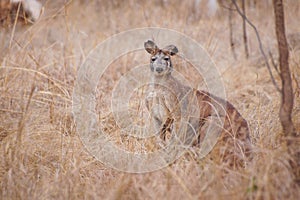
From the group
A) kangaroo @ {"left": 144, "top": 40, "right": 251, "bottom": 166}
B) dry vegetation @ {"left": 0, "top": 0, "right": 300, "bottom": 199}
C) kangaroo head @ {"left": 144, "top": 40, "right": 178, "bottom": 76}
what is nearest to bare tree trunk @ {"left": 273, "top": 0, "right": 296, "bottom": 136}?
dry vegetation @ {"left": 0, "top": 0, "right": 300, "bottom": 199}

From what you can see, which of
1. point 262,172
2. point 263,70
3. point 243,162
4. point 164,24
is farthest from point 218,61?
point 262,172

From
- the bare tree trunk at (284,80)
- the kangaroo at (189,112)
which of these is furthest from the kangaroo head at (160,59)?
the bare tree trunk at (284,80)

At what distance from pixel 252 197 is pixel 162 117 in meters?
1.43

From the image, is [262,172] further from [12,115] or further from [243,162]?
[12,115]

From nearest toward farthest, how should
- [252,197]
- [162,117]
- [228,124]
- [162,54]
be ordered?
[252,197], [228,124], [162,117], [162,54]

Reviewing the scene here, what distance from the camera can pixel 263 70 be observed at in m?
6.59

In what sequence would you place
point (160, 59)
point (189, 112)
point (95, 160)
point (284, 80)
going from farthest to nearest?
point (160, 59) → point (189, 112) → point (95, 160) → point (284, 80)

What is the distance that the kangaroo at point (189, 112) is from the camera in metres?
3.50

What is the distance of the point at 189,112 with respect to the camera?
3.87 m

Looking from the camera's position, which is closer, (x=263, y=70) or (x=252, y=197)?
(x=252, y=197)

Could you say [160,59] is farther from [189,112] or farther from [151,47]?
[189,112]

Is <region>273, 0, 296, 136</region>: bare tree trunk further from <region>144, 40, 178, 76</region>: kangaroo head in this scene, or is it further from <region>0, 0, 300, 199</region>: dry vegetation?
<region>144, 40, 178, 76</region>: kangaroo head

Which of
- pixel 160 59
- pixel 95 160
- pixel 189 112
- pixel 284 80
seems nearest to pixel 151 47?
pixel 160 59

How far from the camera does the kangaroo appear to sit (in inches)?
138
